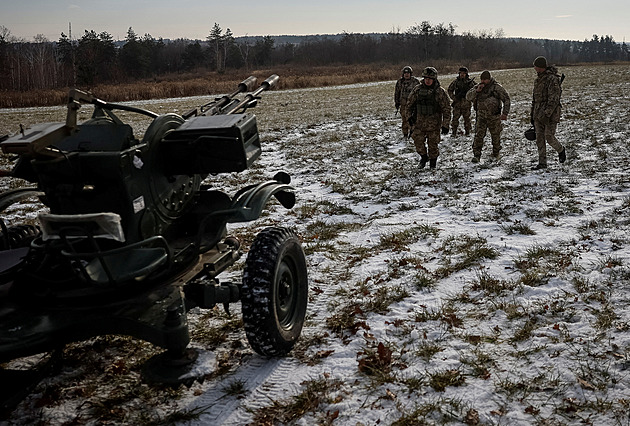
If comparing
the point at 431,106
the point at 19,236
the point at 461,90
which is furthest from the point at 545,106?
the point at 19,236

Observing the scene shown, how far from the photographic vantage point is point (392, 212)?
7.86m

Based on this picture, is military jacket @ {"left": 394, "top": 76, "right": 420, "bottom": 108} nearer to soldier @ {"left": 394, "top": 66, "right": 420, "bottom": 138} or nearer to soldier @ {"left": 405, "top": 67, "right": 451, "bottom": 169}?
soldier @ {"left": 394, "top": 66, "right": 420, "bottom": 138}

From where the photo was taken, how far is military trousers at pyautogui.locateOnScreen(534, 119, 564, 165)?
10.1 metres

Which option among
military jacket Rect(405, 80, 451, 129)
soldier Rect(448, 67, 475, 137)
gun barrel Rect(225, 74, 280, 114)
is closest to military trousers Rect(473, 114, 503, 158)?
military jacket Rect(405, 80, 451, 129)

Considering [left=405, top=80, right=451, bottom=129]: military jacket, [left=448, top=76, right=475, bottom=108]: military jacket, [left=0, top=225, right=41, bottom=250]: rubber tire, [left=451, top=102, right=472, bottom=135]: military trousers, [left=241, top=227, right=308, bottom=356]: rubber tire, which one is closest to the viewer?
[left=241, top=227, right=308, bottom=356]: rubber tire

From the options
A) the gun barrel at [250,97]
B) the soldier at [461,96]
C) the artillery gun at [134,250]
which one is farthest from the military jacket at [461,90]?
the artillery gun at [134,250]

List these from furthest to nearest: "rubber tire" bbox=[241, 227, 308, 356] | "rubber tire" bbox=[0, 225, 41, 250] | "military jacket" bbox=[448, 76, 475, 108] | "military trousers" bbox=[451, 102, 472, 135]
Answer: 1. "military trousers" bbox=[451, 102, 472, 135]
2. "military jacket" bbox=[448, 76, 475, 108]
3. "rubber tire" bbox=[0, 225, 41, 250]
4. "rubber tire" bbox=[241, 227, 308, 356]

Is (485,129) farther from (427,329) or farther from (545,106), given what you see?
(427,329)

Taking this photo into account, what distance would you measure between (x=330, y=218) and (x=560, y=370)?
456 cm

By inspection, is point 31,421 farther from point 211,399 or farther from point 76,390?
point 211,399

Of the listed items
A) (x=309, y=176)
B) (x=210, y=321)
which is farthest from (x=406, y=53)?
(x=210, y=321)

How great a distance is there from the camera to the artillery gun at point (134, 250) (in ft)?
10.2

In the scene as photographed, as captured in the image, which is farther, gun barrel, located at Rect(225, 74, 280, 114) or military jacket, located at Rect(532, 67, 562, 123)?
military jacket, located at Rect(532, 67, 562, 123)

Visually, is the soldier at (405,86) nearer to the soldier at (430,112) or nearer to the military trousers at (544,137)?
the soldier at (430,112)
